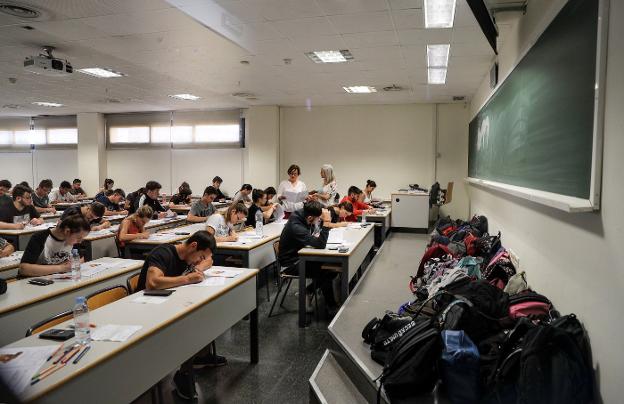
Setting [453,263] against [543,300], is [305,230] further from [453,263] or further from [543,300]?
[543,300]

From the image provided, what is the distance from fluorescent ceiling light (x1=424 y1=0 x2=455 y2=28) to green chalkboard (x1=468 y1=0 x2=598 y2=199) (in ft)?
2.81

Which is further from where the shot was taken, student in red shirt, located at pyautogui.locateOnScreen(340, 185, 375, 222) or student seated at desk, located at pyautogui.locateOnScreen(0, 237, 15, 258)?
student in red shirt, located at pyautogui.locateOnScreen(340, 185, 375, 222)

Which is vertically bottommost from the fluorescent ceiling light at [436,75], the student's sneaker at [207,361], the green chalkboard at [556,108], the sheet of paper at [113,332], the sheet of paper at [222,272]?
the student's sneaker at [207,361]

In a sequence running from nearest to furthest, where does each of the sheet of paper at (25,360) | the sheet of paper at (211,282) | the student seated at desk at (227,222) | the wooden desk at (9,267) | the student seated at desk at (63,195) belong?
the sheet of paper at (25,360)
the sheet of paper at (211,282)
the wooden desk at (9,267)
the student seated at desk at (227,222)
the student seated at desk at (63,195)

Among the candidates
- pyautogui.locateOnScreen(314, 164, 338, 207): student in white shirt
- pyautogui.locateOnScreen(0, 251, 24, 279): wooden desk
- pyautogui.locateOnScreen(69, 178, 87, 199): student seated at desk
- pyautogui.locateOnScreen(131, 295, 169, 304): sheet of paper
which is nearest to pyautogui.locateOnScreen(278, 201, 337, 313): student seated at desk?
pyautogui.locateOnScreen(131, 295, 169, 304): sheet of paper

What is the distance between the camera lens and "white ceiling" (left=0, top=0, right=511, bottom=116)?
413cm

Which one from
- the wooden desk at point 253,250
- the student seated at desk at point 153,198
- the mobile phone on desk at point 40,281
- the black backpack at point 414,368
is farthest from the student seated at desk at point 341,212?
the black backpack at point 414,368

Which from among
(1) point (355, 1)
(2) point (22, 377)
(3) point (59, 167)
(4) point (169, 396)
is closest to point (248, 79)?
(1) point (355, 1)

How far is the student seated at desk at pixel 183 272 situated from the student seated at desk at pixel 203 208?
3.09 metres

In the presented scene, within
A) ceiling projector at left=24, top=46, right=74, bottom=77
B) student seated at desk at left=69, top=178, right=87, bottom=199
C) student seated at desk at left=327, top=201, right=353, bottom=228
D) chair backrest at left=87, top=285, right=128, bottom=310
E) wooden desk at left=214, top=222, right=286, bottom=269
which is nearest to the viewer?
chair backrest at left=87, top=285, right=128, bottom=310

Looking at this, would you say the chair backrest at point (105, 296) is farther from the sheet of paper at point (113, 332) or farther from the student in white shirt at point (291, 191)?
the student in white shirt at point (291, 191)

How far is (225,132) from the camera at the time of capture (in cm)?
1146

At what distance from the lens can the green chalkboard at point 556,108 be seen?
2.19 metres

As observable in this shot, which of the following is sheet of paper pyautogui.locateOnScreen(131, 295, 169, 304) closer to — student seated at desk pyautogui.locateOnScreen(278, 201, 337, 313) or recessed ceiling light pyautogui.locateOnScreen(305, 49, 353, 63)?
student seated at desk pyautogui.locateOnScreen(278, 201, 337, 313)
